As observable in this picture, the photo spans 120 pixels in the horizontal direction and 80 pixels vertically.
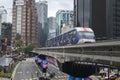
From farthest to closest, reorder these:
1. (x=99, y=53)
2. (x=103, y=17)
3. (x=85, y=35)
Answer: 1. (x=103, y=17)
2. (x=85, y=35)
3. (x=99, y=53)

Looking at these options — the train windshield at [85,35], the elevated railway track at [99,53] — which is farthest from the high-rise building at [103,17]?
the elevated railway track at [99,53]

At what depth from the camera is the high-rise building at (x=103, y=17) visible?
163 metres

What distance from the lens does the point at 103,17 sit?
557 ft

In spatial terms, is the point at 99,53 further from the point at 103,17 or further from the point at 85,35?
the point at 103,17

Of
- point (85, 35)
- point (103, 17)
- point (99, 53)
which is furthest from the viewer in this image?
point (103, 17)

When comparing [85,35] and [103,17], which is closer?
[85,35]

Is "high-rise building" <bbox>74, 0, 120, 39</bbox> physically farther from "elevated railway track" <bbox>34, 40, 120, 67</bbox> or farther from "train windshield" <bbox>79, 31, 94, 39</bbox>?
"elevated railway track" <bbox>34, 40, 120, 67</bbox>

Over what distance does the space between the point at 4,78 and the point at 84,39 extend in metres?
42.1

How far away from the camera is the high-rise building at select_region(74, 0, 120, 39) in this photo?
163250 millimetres

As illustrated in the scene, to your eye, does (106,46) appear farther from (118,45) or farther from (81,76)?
→ (81,76)

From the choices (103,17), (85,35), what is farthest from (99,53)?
(103,17)

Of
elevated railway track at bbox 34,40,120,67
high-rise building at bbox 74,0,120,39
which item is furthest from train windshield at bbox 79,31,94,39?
high-rise building at bbox 74,0,120,39

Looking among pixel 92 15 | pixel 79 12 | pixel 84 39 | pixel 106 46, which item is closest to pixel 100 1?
pixel 92 15

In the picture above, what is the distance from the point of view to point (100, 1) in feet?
572
